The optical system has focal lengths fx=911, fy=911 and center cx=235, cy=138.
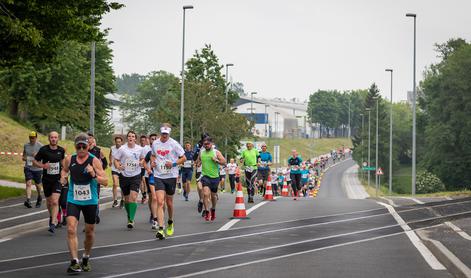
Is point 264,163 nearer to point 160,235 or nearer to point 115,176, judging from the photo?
point 115,176

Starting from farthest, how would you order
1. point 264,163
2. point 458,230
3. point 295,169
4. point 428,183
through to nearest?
point 428,183
point 295,169
point 264,163
point 458,230

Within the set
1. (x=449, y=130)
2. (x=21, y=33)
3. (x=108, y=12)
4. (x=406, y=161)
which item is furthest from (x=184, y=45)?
(x=406, y=161)

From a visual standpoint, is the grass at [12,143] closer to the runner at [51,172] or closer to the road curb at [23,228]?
the road curb at [23,228]

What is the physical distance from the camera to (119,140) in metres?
20.5

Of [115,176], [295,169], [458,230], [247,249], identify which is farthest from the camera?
[295,169]

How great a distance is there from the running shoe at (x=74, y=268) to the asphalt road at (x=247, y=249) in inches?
8.0

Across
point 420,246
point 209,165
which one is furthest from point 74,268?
point 209,165

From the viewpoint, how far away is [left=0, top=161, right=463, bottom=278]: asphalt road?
11.9 meters

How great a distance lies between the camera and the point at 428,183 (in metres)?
96.5

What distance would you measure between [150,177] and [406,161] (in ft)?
426

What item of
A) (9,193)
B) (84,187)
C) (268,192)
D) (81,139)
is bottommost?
(9,193)

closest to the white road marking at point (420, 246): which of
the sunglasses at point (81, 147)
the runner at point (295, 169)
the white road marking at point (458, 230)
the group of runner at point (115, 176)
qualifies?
the white road marking at point (458, 230)

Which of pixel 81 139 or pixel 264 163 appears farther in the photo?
pixel 264 163

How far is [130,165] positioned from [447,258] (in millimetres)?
7471
